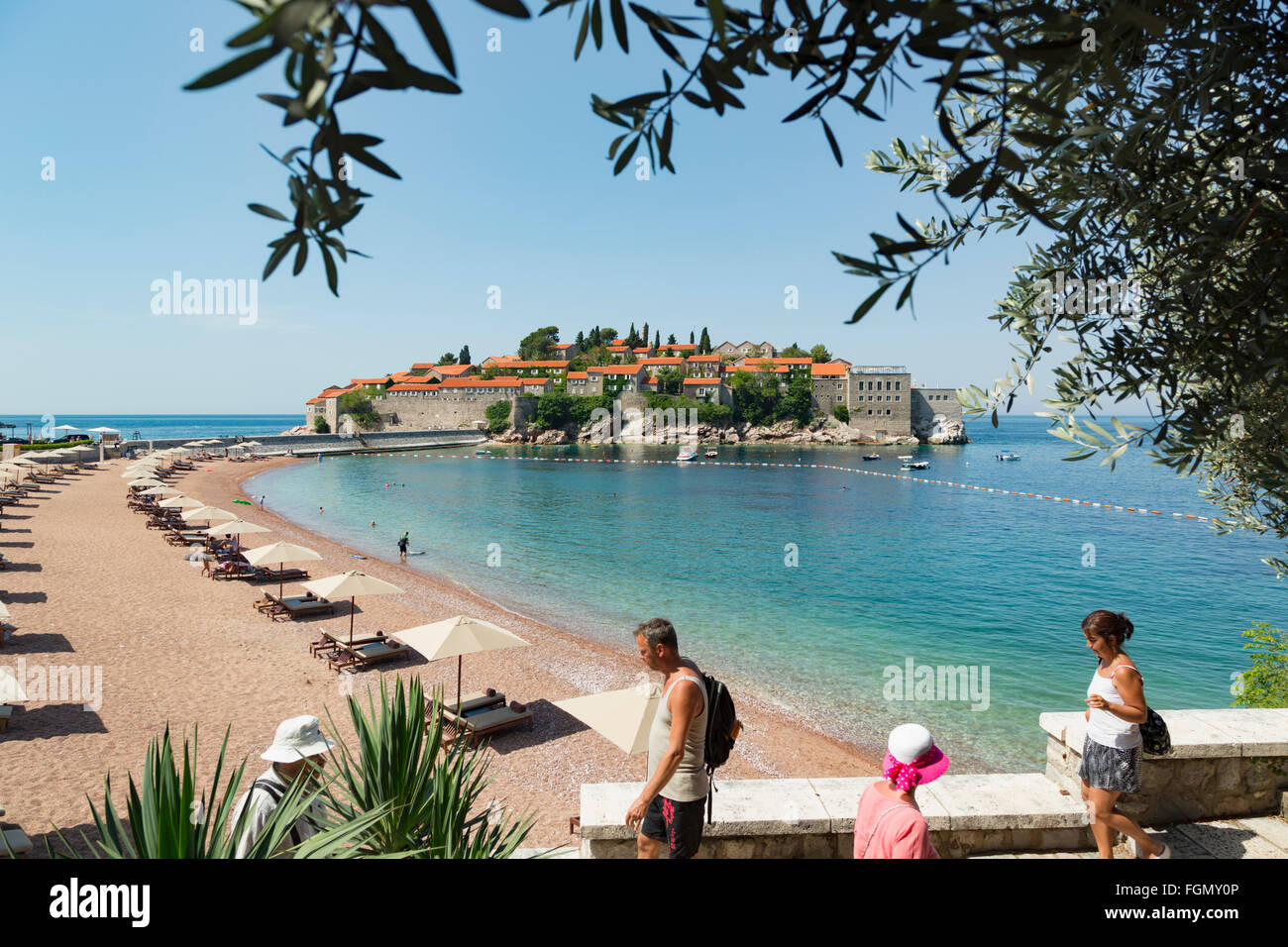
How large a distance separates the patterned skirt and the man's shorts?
2532mm

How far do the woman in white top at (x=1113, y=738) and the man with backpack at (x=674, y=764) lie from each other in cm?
248

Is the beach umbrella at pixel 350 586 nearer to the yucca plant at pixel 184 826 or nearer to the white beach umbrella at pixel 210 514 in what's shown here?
the white beach umbrella at pixel 210 514

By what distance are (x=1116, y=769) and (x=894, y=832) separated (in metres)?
2.27

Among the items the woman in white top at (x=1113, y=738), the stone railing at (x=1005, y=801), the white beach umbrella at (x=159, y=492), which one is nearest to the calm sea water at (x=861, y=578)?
the white beach umbrella at (x=159, y=492)

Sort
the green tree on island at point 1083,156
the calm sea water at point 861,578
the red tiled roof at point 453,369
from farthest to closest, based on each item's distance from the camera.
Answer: the red tiled roof at point 453,369, the calm sea water at point 861,578, the green tree on island at point 1083,156

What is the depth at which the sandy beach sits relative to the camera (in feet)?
28.2

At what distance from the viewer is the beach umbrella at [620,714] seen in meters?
7.34

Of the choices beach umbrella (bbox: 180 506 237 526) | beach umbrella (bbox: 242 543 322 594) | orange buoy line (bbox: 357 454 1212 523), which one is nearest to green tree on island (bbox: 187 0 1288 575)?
beach umbrella (bbox: 242 543 322 594)

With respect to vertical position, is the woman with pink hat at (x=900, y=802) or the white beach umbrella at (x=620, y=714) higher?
the woman with pink hat at (x=900, y=802)

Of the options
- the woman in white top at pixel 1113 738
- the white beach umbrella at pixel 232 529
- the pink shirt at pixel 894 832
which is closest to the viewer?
the pink shirt at pixel 894 832

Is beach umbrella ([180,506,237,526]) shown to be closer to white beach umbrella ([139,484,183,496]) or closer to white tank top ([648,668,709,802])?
white beach umbrella ([139,484,183,496])

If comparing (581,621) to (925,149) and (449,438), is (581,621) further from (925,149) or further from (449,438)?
(449,438)

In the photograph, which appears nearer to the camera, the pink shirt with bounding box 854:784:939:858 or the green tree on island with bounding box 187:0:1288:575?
the green tree on island with bounding box 187:0:1288:575
